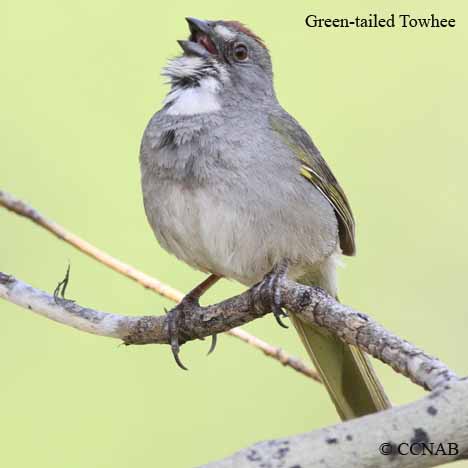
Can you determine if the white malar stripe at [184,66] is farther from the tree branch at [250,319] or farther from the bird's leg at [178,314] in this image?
the tree branch at [250,319]

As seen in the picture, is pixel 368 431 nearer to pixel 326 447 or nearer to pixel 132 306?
pixel 326 447

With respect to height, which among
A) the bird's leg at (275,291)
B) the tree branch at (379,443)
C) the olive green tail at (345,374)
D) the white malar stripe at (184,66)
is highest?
the white malar stripe at (184,66)

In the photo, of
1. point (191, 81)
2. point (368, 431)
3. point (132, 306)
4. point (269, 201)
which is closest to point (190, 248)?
point (269, 201)

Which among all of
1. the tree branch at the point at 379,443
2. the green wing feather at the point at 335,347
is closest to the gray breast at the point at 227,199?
the green wing feather at the point at 335,347

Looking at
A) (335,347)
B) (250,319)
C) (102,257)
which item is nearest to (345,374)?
(335,347)

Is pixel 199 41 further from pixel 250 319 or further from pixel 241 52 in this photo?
pixel 250 319

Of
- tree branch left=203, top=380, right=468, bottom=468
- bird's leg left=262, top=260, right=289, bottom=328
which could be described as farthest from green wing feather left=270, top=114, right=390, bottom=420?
tree branch left=203, top=380, right=468, bottom=468
